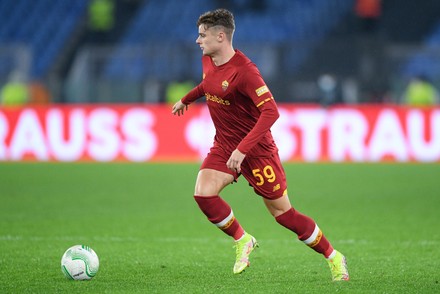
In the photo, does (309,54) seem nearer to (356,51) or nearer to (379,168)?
(356,51)

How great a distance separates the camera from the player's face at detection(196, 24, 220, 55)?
22.8 ft

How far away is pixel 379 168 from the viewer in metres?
18.9

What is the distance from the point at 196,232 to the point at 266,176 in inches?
139

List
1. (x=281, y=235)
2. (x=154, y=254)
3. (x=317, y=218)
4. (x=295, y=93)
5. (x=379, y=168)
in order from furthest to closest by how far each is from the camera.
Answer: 1. (x=295, y=93)
2. (x=379, y=168)
3. (x=317, y=218)
4. (x=281, y=235)
5. (x=154, y=254)

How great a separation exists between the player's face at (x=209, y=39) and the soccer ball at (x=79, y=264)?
1.71 m

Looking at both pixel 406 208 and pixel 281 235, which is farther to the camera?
pixel 406 208

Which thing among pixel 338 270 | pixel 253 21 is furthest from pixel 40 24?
pixel 338 270

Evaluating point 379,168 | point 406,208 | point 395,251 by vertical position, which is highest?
point 395,251

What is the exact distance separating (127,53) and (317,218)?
40.3ft

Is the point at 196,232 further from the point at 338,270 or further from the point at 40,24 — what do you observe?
the point at 40,24

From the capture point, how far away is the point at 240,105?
7.04m

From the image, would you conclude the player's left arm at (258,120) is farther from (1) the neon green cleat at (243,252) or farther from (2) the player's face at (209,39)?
(1) the neon green cleat at (243,252)

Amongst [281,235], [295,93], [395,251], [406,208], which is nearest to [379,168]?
[295,93]

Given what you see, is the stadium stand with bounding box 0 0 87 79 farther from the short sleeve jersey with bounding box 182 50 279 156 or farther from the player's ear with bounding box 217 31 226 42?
the player's ear with bounding box 217 31 226 42
